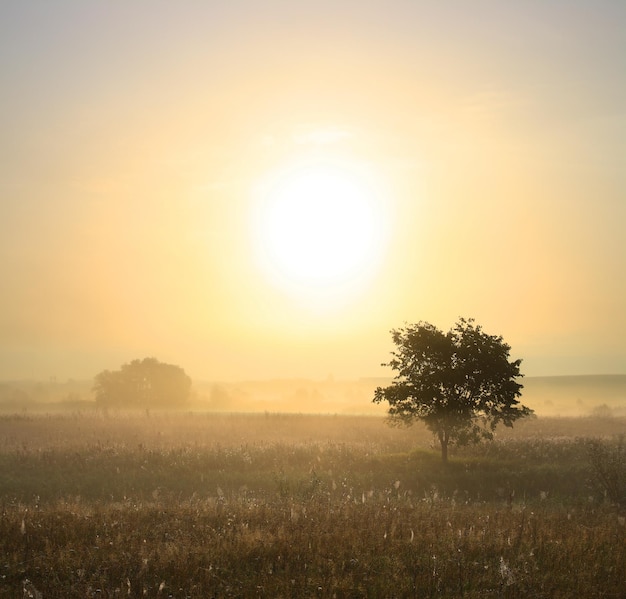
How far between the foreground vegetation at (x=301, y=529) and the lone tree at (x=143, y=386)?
185ft

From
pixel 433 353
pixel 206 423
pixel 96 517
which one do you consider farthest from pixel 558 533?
pixel 206 423

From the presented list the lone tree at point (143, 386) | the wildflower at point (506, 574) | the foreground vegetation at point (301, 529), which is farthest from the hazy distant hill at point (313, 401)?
the wildflower at point (506, 574)

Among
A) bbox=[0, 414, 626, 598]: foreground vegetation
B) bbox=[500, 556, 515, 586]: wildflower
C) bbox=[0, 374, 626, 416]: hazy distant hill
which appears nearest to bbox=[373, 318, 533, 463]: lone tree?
bbox=[0, 414, 626, 598]: foreground vegetation

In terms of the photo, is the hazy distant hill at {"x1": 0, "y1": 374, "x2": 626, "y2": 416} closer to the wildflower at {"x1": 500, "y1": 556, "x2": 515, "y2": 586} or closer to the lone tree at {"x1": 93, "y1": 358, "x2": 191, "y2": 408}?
the lone tree at {"x1": 93, "y1": 358, "x2": 191, "y2": 408}

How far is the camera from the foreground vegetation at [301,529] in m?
10.1

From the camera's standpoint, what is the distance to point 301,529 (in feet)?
42.8

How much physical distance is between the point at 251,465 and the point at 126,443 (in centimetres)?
817

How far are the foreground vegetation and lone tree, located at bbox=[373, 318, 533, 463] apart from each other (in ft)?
6.70

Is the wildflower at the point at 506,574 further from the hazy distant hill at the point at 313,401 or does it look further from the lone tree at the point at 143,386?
the hazy distant hill at the point at 313,401

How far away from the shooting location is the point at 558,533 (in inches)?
543

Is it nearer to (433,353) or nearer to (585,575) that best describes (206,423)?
(433,353)

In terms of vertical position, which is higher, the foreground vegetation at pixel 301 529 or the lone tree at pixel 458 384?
the lone tree at pixel 458 384

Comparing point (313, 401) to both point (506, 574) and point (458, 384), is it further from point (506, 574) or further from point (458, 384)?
point (506, 574)

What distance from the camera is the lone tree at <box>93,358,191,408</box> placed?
83.6 m
